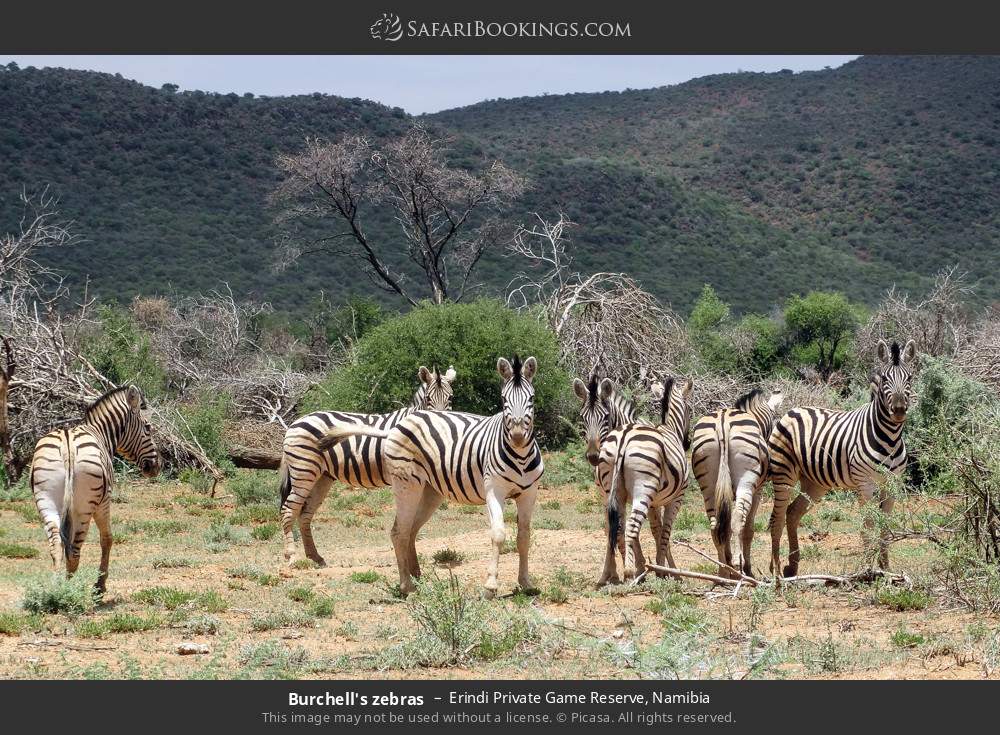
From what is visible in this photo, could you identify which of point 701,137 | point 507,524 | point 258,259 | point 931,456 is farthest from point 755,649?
point 701,137

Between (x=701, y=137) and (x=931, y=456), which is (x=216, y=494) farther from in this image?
(x=701, y=137)

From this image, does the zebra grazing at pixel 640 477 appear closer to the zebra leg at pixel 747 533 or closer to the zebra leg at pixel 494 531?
the zebra leg at pixel 747 533

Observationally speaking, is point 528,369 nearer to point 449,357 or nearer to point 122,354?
point 449,357

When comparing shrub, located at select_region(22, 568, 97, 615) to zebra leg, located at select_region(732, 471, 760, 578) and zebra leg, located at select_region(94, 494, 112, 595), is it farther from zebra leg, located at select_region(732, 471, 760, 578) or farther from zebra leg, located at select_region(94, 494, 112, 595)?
zebra leg, located at select_region(732, 471, 760, 578)

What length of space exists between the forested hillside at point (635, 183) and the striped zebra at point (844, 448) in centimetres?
3163

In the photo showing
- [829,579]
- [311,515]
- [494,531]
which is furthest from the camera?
[311,515]

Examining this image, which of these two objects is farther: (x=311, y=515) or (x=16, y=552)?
(x=16, y=552)

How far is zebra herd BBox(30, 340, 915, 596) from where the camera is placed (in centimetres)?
969

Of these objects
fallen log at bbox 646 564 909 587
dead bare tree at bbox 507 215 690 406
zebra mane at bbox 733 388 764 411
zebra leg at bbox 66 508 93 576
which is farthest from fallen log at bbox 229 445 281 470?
fallen log at bbox 646 564 909 587

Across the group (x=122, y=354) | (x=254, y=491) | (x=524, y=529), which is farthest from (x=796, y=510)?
(x=122, y=354)

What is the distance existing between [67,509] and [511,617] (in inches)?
161

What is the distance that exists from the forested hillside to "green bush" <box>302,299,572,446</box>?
20.5m

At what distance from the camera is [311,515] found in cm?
1283

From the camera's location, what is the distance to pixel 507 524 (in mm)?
15594
